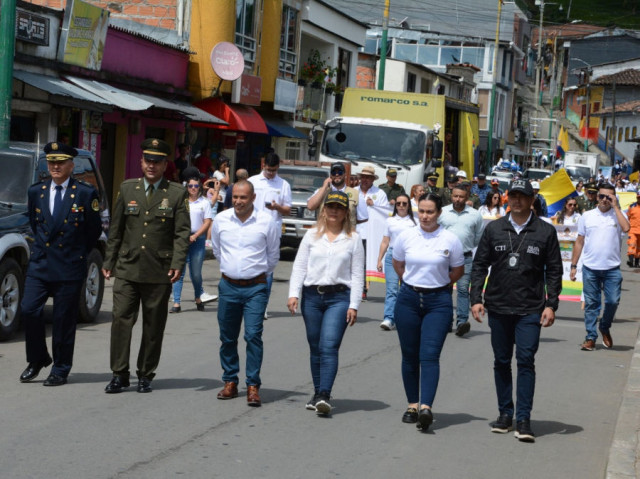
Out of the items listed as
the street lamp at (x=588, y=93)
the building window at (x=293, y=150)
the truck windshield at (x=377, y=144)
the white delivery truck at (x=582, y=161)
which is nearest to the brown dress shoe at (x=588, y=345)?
the truck windshield at (x=377, y=144)

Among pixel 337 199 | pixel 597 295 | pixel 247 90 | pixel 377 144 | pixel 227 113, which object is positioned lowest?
pixel 597 295

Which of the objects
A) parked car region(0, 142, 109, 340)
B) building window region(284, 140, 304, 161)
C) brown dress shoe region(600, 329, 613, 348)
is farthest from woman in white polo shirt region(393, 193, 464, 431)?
building window region(284, 140, 304, 161)

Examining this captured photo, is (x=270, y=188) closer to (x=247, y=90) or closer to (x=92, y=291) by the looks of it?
(x=92, y=291)

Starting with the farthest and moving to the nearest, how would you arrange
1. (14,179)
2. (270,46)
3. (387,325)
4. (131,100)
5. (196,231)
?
(270,46) < (131,100) < (196,231) < (387,325) < (14,179)

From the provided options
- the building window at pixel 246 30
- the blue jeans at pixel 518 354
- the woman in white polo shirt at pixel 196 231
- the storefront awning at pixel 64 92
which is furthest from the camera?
the building window at pixel 246 30

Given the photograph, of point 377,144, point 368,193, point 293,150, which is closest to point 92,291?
point 368,193

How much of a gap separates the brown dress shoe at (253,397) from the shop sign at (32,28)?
42.6 feet

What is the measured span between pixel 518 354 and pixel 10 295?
5.43m

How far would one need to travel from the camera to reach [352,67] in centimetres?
4425

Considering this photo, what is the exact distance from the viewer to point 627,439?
304 inches

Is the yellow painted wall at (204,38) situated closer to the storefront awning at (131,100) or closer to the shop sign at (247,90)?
the shop sign at (247,90)

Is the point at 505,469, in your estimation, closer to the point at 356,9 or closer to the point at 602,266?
the point at 602,266

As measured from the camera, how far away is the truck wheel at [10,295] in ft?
34.7

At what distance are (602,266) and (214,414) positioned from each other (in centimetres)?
646
